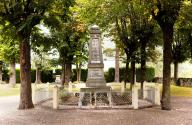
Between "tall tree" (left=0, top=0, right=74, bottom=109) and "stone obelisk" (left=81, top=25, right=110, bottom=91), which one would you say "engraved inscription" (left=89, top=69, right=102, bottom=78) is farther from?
"tall tree" (left=0, top=0, right=74, bottom=109)

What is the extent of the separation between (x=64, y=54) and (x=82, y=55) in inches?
59.6

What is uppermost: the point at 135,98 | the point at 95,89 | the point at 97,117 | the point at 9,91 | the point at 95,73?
the point at 95,73

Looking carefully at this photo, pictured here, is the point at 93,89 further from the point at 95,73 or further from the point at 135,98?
the point at 135,98

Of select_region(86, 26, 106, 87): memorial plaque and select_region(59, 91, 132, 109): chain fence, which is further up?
select_region(86, 26, 106, 87): memorial plaque

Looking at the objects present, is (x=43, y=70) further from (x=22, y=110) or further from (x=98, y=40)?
(x=22, y=110)

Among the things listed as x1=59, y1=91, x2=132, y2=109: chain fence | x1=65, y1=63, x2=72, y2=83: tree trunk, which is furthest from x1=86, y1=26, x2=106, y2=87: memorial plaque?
x1=65, y1=63, x2=72, y2=83: tree trunk

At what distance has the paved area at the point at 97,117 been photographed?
17.0 metres

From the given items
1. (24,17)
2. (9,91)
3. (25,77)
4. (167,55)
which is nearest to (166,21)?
(167,55)

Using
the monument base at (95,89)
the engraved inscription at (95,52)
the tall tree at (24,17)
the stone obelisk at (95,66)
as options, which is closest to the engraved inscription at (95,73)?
the stone obelisk at (95,66)

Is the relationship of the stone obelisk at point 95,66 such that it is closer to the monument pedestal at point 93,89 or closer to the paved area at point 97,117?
the monument pedestal at point 93,89

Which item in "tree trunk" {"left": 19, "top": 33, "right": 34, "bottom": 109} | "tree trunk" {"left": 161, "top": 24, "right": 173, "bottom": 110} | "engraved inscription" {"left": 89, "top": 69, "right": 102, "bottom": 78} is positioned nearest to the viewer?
"tree trunk" {"left": 161, "top": 24, "right": 173, "bottom": 110}

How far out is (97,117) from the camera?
740 inches

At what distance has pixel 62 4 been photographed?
2295 cm

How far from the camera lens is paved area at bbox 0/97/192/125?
17.0 metres
